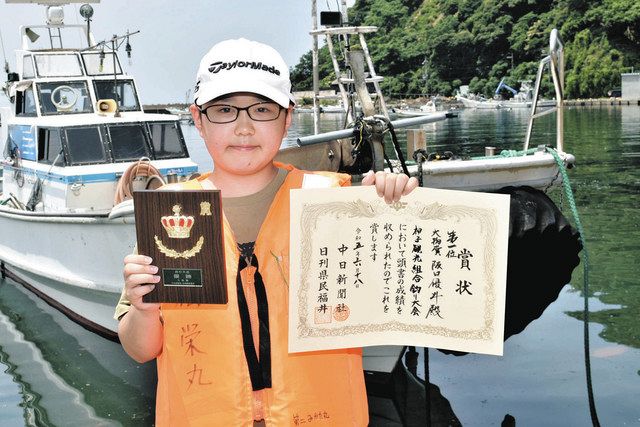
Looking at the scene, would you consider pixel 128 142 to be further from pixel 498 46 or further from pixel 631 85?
pixel 498 46

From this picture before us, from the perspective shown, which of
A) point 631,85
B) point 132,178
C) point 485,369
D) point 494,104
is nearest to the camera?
point 485,369

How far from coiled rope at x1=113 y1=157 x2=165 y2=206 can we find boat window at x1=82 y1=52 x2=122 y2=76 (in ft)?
10.7

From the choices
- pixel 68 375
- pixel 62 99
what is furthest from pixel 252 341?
pixel 62 99

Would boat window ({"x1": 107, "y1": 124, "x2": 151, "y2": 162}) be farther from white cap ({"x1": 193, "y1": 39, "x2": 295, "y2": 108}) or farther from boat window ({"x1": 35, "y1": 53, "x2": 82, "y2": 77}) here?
white cap ({"x1": 193, "y1": 39, "x2": 295, "y2": 108})

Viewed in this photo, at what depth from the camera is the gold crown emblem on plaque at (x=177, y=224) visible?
7.36 feet

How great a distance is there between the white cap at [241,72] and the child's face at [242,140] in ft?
→ 0.19

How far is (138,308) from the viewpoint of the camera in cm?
234

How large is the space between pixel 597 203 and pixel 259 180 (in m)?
15.1

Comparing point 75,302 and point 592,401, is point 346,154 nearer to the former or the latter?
point 592,401

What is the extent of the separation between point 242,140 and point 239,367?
668 millimetres

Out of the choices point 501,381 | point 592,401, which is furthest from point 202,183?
point 501,381

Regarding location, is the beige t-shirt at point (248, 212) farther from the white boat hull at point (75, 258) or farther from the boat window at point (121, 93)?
the boat window at point (121, 93)

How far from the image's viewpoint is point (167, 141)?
10.0 m

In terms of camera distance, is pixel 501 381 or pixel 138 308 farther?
pixel 501 381
